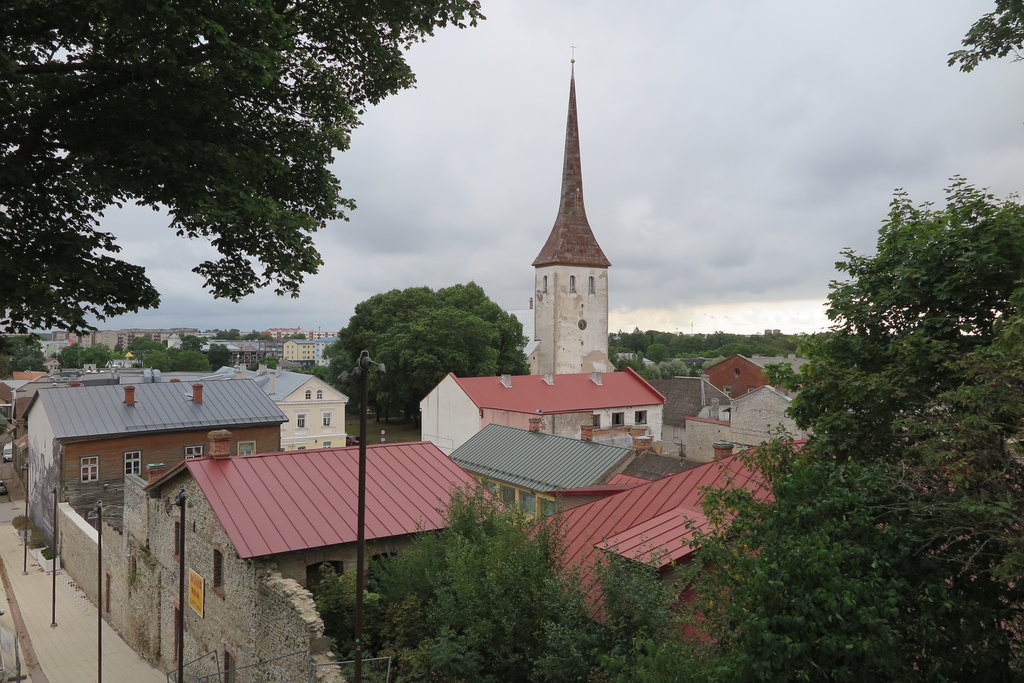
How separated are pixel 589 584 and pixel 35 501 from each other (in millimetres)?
→ 33282

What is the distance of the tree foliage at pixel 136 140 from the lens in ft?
26.1

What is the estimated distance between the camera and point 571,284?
52562 millimetres

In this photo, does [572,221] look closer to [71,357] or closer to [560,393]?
[560,393]

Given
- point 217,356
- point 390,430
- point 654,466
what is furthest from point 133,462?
point 217,356

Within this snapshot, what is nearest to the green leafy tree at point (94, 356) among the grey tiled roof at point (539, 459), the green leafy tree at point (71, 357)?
the green leafy tree at point (71, 357)

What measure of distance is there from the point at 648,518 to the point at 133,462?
1060 inches

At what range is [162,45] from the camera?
802 centimetres

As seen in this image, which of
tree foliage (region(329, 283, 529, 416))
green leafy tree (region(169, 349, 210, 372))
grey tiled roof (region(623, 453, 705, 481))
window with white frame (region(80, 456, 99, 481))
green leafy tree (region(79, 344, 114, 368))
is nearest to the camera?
grey tiled roof (region(623, 453, 705, 481))

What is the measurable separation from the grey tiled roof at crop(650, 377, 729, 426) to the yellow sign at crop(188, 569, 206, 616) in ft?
125

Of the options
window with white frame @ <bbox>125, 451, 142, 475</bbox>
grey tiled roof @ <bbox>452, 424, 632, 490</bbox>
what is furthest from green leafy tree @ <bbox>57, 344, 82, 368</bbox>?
grey tiled roof @ <bbox>452, 424, 632, 490</bbox>

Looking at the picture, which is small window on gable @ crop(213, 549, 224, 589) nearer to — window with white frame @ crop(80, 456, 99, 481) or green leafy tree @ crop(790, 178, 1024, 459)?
green leafy tree @ crop(790, 178, 1024, 459)

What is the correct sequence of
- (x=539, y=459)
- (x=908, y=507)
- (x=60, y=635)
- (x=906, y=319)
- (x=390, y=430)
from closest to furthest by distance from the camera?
(x=908, y=507), (x=906, y=319), (x=60, y=635), (x=539, y=459), (x=390, y=430)

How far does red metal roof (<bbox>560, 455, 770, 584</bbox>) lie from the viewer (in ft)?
38.8

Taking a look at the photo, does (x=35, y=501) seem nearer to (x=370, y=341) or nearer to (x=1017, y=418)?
(x=370, y=341)
